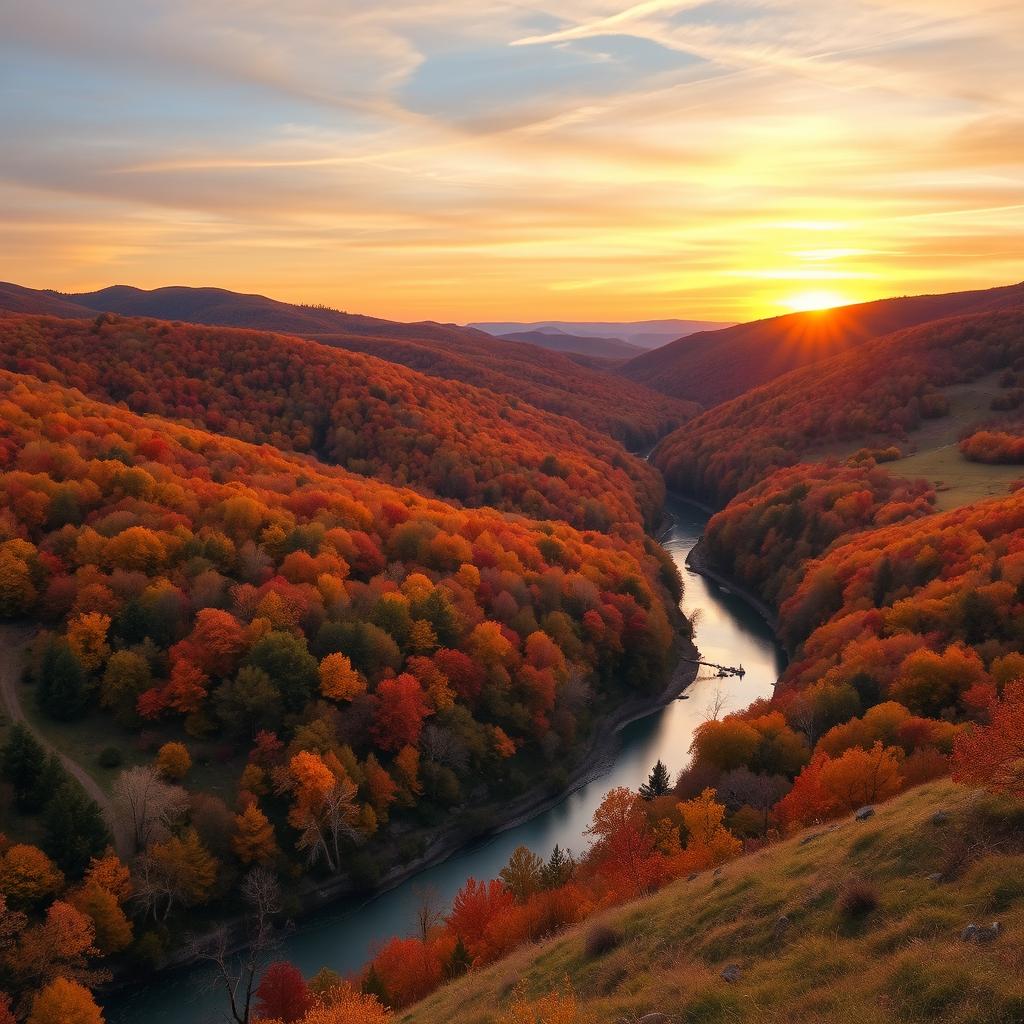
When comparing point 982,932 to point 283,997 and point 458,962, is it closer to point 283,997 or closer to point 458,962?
point 458,962

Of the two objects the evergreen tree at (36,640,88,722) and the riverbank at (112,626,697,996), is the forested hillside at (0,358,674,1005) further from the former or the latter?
the riverbank at (112,626,697,996)

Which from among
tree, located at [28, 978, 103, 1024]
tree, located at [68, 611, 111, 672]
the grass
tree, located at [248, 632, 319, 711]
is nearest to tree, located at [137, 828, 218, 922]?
tree, located at [28, 978, 103, 1024]

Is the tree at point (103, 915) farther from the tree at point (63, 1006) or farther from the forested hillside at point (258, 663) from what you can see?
the tree at point (63, 1006)

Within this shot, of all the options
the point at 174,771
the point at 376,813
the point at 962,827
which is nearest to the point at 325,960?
the point at 376,813

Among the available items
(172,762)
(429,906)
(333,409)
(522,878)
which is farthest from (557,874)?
(333,409)

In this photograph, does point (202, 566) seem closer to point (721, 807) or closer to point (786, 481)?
point (721, 807)

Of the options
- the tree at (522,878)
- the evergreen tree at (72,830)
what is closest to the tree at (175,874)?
the evergreen tree at (72,830)

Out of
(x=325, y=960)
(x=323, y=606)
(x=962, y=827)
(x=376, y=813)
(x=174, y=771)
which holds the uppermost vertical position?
(x=962, y=827)
